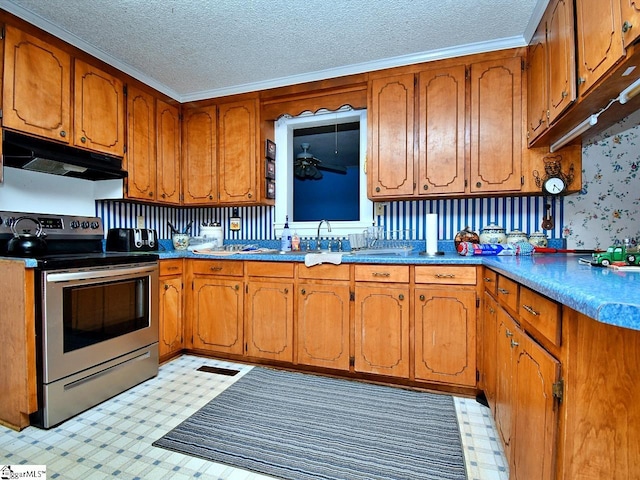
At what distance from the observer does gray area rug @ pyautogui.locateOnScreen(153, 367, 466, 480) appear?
60.9 inches

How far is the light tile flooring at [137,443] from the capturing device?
1507 millimetres

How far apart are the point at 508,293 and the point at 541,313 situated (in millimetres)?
484

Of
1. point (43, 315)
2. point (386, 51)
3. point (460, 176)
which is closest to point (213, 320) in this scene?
point (43, 315)

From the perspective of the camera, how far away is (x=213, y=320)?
9.34ft

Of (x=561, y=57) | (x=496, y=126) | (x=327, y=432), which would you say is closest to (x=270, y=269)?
(x=327, y=432)

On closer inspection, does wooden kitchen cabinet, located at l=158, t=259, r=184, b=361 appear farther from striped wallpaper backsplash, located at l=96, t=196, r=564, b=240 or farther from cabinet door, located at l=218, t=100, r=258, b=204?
cabinet door, located at l=218, t=100, r=258, b=204

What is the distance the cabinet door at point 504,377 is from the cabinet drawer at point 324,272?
3.43 feet

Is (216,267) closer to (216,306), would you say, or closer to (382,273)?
(216,306)

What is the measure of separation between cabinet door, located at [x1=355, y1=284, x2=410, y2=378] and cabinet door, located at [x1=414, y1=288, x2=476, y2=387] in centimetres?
9

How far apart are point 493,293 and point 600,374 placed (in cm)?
107

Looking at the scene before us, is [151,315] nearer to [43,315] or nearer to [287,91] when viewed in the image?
[43,315]

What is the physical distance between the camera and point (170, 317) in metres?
2.77

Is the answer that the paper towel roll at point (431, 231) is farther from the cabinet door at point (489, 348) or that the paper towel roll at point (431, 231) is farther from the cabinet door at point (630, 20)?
the cabinet door at point (630, 20)

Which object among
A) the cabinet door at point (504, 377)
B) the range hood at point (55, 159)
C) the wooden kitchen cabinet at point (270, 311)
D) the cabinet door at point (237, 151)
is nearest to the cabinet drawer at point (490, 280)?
the cabinet door at point (504, 377)
